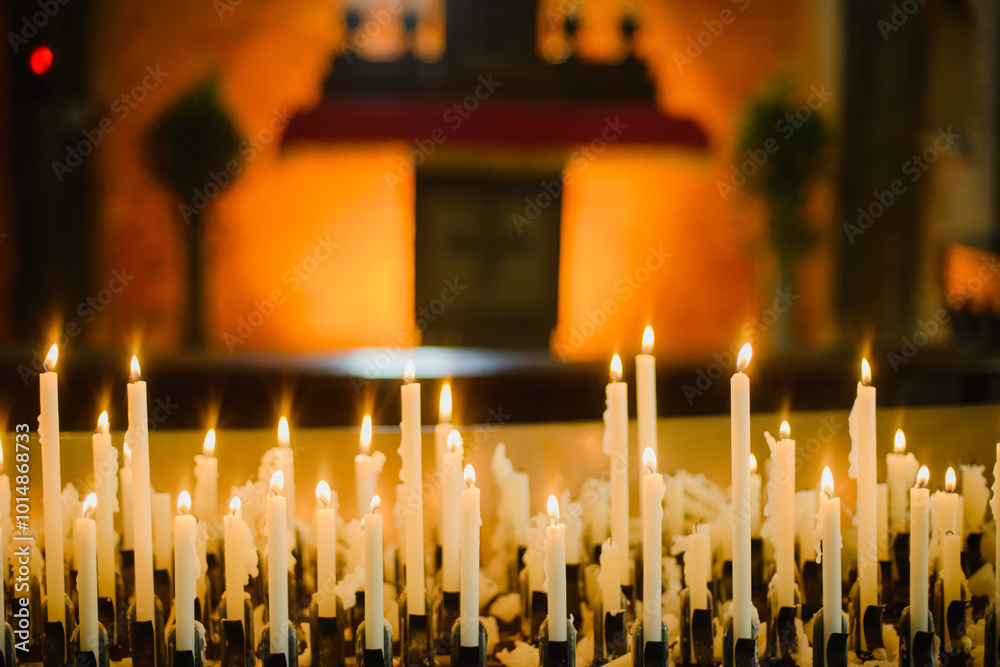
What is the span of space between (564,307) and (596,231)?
1.68ft

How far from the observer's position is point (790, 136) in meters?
5.50

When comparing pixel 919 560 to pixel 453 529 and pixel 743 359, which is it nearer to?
pixel 743 359

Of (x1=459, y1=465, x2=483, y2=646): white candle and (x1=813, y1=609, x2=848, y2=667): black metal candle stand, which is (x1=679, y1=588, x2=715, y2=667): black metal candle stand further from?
(x1=459, y1=465, x2=483, y2=646): white candle

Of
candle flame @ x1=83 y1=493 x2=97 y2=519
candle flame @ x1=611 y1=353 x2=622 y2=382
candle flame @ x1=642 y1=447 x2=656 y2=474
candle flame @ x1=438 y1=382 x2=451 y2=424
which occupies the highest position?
candle flame @ x1=611 y1=353 x2=622 y2=382

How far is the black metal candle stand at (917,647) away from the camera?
0.96m

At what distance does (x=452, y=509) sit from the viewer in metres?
1.01

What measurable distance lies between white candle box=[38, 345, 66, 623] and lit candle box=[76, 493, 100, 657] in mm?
66

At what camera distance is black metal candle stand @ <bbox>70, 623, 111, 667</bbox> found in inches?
36.4
